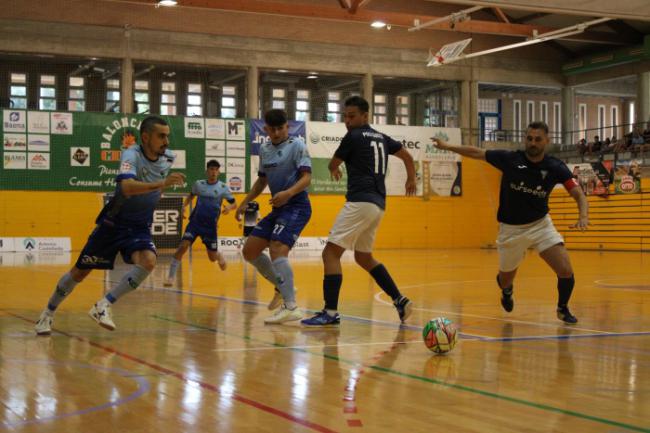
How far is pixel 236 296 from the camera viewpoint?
35.5 feet

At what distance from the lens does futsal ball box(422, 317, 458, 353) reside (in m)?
5.82

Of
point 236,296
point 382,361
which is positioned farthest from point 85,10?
point 382,361

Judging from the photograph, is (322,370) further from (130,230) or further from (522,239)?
(522,239)

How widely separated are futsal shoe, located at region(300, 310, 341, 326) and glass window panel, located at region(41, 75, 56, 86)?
25114 millimetres

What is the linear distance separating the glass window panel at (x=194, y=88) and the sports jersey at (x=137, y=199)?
26.0 metres

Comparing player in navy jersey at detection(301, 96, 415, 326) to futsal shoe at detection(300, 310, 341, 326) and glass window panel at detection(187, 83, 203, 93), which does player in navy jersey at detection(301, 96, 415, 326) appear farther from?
glass window panel at detection(187, 83, 203, 93)

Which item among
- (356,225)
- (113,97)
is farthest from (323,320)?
(113,97)

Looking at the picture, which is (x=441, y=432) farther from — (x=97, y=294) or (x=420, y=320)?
(x=97, y=294)

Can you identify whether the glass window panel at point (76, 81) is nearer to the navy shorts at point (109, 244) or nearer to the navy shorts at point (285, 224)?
the navy shorts at point (285, 224)

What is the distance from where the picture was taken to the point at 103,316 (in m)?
6.82

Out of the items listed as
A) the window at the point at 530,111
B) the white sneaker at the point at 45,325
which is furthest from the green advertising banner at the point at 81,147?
the white sneaker at the point at 45,325

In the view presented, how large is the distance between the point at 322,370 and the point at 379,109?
97.9 feet

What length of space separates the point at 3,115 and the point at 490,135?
70.1 ft

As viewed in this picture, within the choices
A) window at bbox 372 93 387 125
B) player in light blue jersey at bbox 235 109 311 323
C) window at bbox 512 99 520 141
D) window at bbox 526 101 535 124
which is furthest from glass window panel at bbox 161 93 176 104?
player in light blue jersey at bbox 235 109 311 323
